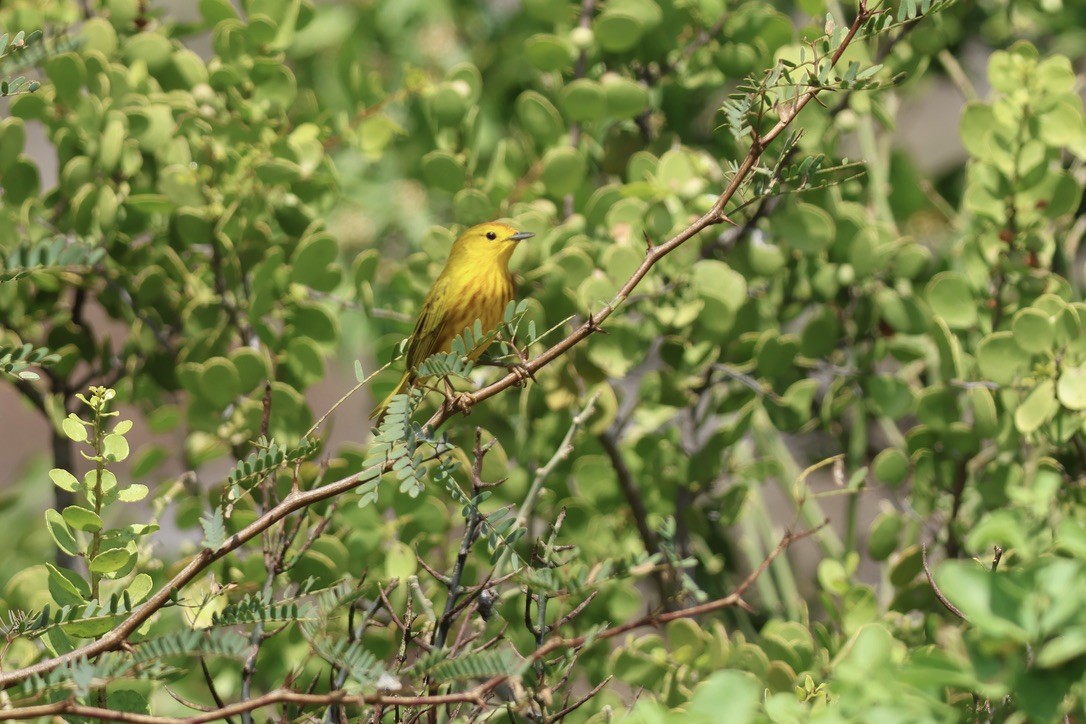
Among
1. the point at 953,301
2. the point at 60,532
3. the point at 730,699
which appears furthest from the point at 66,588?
the point at 953,301

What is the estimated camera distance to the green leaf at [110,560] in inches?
69.7

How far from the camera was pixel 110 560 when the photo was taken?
5.83ft

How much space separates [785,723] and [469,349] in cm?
70

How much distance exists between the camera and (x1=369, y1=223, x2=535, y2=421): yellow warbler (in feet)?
8.61

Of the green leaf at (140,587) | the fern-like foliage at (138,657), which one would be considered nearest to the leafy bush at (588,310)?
the green leaf at (140,587)

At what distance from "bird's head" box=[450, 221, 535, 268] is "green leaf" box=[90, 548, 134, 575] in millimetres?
1091

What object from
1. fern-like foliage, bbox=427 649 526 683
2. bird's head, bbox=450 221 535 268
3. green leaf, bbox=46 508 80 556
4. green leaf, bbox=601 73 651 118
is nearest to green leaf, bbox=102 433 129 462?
green leaf, bbox=46 508 80 556

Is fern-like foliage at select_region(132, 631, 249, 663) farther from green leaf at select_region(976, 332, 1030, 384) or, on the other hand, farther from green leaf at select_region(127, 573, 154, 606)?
green leaf at select_region(976, 332, 1030, 384)

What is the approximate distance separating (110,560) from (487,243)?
121 cm

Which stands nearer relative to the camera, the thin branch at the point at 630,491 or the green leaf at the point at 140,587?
the green leaf at the point at 140,587

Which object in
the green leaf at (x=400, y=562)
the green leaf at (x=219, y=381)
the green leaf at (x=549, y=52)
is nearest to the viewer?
the green leaf at (x=400, y=562)

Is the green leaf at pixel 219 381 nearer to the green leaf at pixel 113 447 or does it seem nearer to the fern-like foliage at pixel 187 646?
the green leaf at pixel 113 447

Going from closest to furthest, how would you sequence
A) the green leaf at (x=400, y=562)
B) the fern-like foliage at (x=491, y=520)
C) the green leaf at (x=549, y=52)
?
the fern-like foliage at (x=491, y=520) → the green leaf at (x=400, y=562) → the green leaf at (x=549, y=52)

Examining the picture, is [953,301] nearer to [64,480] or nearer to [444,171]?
[444,171]
